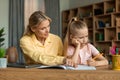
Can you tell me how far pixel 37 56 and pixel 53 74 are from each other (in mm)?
401

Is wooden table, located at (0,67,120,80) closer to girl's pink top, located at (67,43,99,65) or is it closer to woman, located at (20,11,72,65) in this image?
woman, located at (20,11,72,65)

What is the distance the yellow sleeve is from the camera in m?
1.38

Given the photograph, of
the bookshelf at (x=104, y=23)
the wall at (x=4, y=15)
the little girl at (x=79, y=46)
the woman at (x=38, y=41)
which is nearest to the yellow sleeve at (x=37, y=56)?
the woman at (x=38, y=41)

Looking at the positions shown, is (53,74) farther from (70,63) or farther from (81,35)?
(81,35)

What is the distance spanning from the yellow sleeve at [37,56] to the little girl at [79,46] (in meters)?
0.16

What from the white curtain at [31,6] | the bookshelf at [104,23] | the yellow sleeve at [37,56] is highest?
the white curtain at [31,6]

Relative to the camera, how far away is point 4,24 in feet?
19.8

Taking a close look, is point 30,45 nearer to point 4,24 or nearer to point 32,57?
point 32,57

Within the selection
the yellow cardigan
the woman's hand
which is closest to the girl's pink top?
the yellow cardigan

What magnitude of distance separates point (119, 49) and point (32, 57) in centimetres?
405

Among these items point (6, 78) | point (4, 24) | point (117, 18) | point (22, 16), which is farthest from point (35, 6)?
point (6, 78)

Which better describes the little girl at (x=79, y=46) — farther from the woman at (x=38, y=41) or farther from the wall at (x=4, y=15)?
the wall at (x=4, y=15)

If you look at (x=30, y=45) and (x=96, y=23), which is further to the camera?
(x=96, y=23)

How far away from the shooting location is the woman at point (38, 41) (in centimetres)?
162
